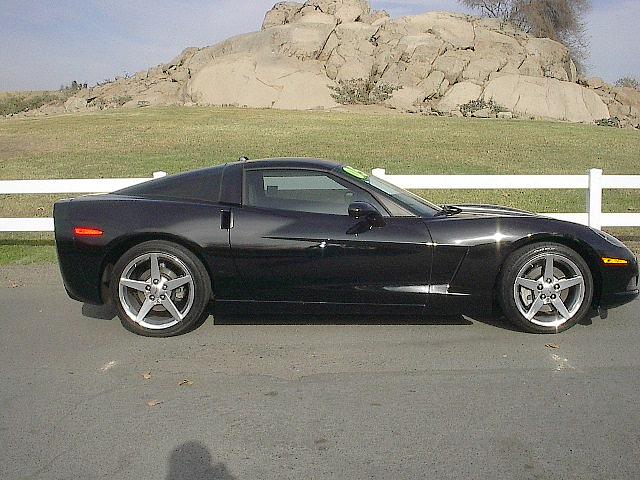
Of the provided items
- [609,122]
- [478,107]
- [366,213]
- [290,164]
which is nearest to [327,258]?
[366,213]

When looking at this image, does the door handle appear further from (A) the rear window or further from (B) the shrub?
(B) the shrub

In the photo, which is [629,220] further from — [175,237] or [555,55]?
[555,55]

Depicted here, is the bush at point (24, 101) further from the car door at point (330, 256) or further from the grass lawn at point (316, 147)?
the car door at point (330, 256)

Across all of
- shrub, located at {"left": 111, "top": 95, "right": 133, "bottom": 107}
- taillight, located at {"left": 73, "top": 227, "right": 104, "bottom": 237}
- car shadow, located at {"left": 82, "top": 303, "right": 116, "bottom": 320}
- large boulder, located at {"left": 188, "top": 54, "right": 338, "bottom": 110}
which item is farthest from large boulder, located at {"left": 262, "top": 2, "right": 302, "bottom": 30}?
taillight, located at {"left": 73, "top": 227, "right": 104, "bottom": 237}

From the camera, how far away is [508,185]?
8734 mm

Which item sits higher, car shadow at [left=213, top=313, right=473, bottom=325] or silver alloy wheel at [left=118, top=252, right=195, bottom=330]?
silver alloy wheel at [left=118, top=252, right=195, bottom=330]

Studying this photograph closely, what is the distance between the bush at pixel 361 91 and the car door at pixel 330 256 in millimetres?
35215

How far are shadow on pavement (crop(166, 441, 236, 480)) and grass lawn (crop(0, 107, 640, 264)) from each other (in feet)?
23.9

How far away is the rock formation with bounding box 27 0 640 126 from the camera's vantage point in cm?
4034

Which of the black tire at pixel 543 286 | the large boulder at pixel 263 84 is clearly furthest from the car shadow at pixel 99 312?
the large boulder at pixel 263 84

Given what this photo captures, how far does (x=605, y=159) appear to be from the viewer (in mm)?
21562

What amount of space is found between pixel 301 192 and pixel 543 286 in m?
1.97

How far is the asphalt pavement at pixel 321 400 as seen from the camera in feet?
10.8

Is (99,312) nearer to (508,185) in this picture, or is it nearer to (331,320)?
(331,320)
